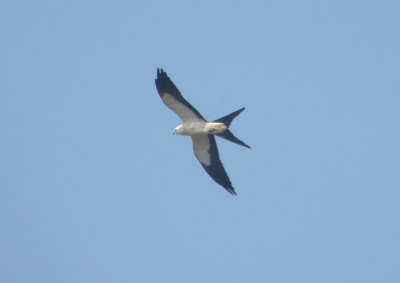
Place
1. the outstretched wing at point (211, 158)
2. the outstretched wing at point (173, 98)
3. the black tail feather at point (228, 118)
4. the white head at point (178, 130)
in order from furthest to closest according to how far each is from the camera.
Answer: the outstretched wing at point (211, 158)
the white head at point (178, 130)
the outstretched wing at point (173, 98)
the black tail feather at point (228, 118)

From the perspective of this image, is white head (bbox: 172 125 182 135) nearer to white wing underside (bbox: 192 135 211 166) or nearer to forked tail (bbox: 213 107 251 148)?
white wing underside (bbox: 192 135 211 166)

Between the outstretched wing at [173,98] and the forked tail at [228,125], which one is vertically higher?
the outstretched wing at [173,98]

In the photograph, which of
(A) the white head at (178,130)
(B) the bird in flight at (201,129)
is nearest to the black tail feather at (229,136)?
(B) the bird in flight at (201,129)

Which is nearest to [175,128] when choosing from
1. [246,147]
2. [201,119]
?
[201,119]

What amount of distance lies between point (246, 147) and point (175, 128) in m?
2.28

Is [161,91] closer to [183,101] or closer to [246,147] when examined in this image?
[183,101]

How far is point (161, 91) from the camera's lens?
2362 centimetres

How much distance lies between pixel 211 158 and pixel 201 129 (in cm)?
137

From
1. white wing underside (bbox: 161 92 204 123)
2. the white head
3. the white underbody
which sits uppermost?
white wing underside (bbox: 161 92 204 123)

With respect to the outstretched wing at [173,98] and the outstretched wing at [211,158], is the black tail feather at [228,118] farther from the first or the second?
the outstretched wing at [211,158]

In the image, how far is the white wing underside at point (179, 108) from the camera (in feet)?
77.9

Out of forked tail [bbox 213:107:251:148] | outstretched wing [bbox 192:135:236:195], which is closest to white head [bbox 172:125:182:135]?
outstretched wing [bbox 192:135:236:195]

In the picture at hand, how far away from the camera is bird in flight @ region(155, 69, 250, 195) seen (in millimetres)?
23375

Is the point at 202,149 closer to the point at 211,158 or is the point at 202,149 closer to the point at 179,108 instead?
the point at 211,158
